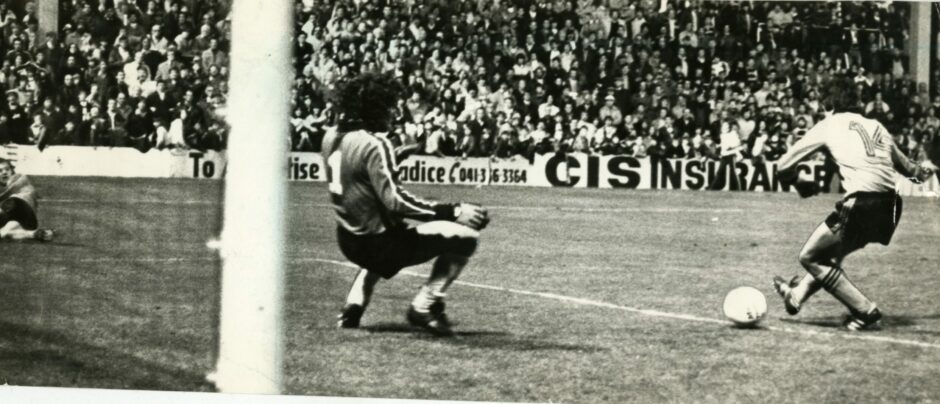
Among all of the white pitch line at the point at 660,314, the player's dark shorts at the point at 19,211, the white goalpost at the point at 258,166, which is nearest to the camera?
the white goalpost at the point at 258,166

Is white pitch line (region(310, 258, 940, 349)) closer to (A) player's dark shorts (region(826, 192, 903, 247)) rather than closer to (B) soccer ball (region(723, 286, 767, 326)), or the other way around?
(B) soccer ball (region(723, 286, 767, 326))


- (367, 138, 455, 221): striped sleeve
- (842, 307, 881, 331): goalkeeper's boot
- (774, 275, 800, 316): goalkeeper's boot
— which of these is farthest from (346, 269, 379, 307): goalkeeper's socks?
(842, 307, 881, 331): goalkeeper's boot

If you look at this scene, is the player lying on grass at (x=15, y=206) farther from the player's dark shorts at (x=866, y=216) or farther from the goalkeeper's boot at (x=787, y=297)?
the player's dark shorts at (x=866, y=216)

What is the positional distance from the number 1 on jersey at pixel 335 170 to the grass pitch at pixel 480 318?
0.10 metres

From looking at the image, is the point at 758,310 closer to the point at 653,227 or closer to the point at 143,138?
the point at 653,227

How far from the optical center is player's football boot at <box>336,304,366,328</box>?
3.95 meters

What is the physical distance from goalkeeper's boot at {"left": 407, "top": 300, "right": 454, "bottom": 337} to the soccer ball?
1038 millimetres

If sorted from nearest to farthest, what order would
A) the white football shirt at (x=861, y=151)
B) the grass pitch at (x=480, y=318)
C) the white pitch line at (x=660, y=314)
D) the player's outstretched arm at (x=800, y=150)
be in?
the grass pitch at (x=480, y=318) < the white pitch line at (x=660, y=314) < the white football shirt at (x=861, y=151) < the player's outstretched arm at (x=800, y=150)

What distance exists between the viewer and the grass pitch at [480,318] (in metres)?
3.69

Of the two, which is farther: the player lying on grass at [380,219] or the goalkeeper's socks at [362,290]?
the goalkeeper's socks at [362,290]

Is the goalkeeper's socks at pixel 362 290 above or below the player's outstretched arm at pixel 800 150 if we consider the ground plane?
below

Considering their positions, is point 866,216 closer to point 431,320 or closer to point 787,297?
point 787,297

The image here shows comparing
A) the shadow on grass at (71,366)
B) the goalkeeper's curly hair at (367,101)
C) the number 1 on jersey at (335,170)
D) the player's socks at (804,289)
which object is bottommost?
the shadow on grass at (71,366)

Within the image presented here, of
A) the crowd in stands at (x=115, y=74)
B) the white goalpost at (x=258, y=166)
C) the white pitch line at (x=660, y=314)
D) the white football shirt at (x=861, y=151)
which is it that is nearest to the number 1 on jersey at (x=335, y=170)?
the white pitch line at (x=660, y=314)
